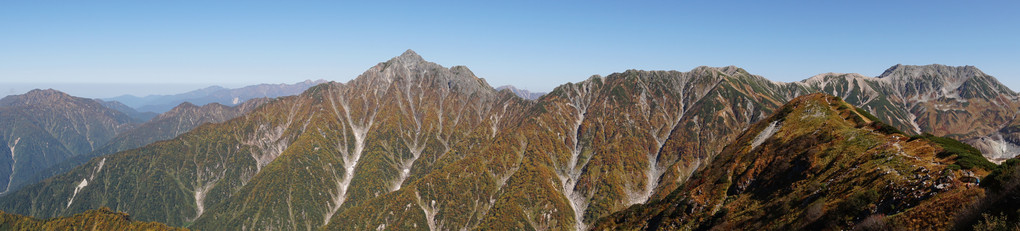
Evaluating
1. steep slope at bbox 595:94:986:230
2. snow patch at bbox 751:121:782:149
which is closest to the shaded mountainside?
steep slope at bbox 595:94:986:230

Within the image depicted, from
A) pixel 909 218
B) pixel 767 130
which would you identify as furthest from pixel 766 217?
pixel 767 130

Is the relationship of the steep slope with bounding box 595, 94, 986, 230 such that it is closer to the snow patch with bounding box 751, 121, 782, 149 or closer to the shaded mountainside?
the snow patch with bounding box 751, 121, 782, 149

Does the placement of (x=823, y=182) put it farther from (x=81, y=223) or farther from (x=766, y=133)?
(x=81, y=223)

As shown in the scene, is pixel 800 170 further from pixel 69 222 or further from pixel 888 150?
pixel 69 222

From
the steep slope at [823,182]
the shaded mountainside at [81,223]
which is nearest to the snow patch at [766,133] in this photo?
the steep slope at [823,182]

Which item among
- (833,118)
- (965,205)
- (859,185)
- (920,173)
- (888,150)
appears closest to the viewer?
(965,205)

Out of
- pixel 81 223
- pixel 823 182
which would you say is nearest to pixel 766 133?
pixel 823 182

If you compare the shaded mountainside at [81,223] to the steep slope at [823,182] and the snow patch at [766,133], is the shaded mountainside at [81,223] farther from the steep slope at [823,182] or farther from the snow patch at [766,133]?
the snow patch at [766,133]
